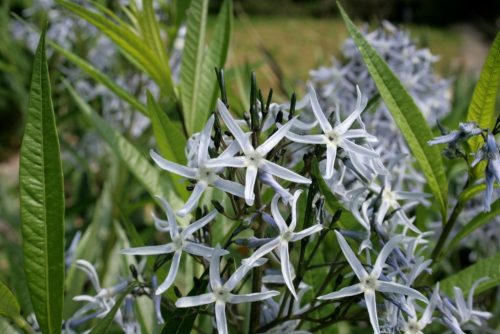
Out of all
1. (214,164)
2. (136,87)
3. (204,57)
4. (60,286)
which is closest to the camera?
(214,164)

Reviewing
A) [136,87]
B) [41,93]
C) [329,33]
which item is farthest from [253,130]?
[329,33]

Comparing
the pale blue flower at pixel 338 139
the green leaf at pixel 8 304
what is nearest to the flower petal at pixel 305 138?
the pale blue flower at pixel 338 139

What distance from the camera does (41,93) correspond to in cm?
88

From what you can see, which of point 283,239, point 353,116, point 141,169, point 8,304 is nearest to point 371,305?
point 283,239

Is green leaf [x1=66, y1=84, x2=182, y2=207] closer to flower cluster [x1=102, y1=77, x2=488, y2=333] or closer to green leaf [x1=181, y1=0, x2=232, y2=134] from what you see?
green leaf [x1=181, y1=0, x2=232, y2=134]

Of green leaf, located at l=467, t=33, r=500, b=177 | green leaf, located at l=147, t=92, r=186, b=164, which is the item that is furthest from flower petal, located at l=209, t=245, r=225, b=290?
green leaf, located at l=467, t=33, r=500, b=177

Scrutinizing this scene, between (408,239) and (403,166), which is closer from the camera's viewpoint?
(408,239)

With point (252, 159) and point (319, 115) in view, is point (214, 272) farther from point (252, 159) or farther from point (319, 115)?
point (319, 115)

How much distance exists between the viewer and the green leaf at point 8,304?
0.89 meters

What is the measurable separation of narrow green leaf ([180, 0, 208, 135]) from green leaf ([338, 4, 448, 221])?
0.39 meters

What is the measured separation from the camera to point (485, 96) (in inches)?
39.3

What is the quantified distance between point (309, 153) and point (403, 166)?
3.14 ft

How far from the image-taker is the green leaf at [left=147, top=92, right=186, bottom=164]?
110cm

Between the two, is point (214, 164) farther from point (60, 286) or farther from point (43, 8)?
point (43, 8)
